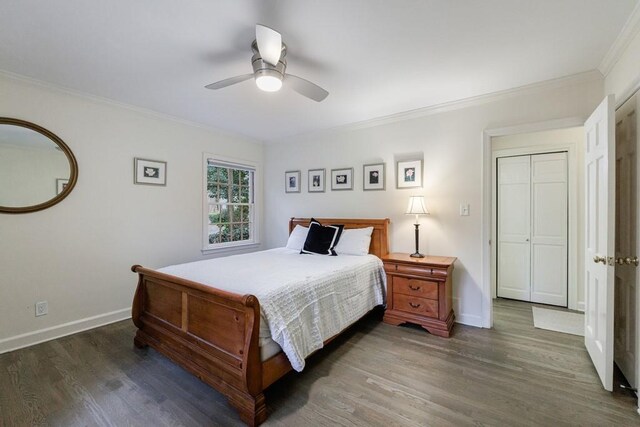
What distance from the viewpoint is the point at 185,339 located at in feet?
6.89

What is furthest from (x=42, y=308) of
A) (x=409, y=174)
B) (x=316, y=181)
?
(x=409, y=174)

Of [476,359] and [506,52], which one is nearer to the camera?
[506,52]

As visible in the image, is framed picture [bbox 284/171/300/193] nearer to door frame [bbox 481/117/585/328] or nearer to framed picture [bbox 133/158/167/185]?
framed picture [bbox 133/158/167/185]

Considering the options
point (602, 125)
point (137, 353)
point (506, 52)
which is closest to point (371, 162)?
point (506, 52)

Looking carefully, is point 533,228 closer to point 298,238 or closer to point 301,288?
point 298,238

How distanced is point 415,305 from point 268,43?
2695mm

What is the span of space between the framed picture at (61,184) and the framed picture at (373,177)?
3.32m

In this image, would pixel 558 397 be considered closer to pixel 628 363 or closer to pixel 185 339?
pixel 628 363

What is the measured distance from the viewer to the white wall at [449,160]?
2695mm

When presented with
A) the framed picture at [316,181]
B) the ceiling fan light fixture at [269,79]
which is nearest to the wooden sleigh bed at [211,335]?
the ceiling fan light fixture at [269,79]

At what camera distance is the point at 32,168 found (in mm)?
2633

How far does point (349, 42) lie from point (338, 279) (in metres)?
1.91

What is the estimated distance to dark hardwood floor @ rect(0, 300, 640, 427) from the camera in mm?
1684

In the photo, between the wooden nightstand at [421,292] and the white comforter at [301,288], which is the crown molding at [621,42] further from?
the white comforter at [301,288]
